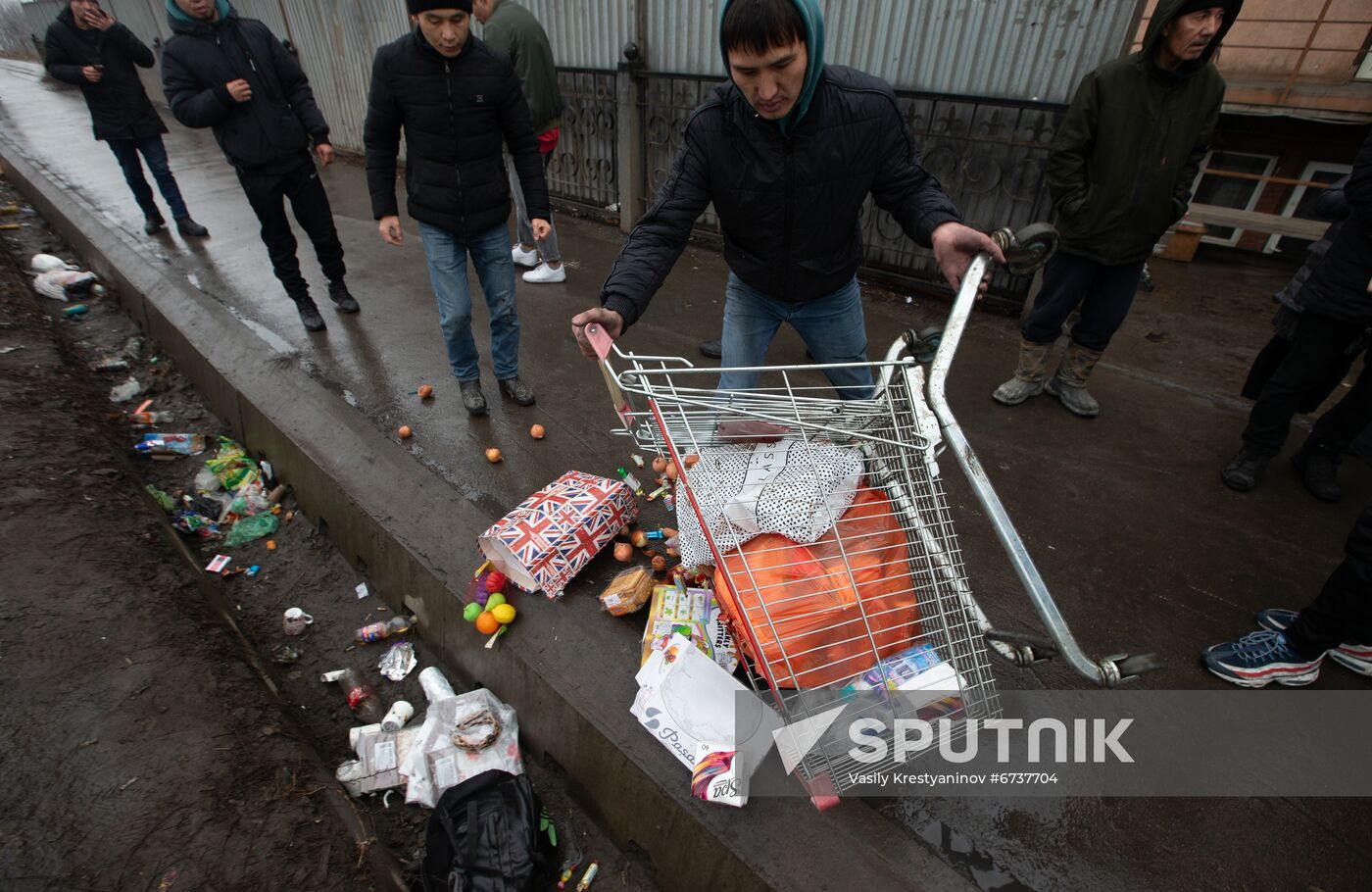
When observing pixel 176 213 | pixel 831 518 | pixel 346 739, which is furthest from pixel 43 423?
pixel 831 518

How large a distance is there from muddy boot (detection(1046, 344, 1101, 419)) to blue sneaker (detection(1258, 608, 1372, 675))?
1.48 m

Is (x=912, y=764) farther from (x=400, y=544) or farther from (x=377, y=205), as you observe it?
(x=377, y=205)

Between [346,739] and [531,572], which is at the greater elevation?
[531,572]

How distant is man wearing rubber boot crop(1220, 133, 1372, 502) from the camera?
248 cm

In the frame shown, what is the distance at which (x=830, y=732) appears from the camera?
1.54 meters

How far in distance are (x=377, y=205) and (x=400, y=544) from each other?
1.74 m

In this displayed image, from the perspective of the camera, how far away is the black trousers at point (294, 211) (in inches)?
150

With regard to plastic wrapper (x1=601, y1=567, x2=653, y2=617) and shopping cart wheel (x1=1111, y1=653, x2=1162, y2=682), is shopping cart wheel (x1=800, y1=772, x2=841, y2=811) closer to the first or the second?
shopping cart wheel (x1=1111, y1=653, x2=1162, y2=682)

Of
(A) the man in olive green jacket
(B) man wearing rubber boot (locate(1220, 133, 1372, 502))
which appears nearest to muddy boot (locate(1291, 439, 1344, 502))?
(B) man wearing rubber boot (locate(1220, 133, 1372, 502))

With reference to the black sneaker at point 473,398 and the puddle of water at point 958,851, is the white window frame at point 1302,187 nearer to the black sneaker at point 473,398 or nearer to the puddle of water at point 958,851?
the puddle of water at point 958,851

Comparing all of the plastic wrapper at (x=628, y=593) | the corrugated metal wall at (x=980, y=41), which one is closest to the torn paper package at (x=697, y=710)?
the plastic wrapper at (x=628, y=593)

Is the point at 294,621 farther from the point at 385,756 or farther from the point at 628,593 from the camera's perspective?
the point at 628,593

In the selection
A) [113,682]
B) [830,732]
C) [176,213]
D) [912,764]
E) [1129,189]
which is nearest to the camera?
[830,732]

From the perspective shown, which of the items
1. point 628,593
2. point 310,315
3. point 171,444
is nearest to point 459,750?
point 628,593
